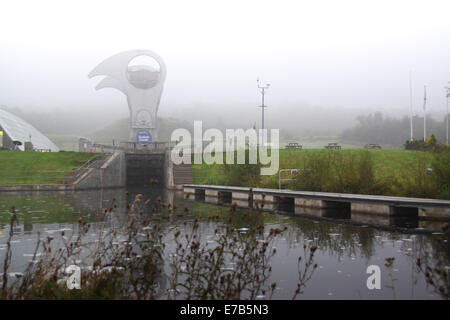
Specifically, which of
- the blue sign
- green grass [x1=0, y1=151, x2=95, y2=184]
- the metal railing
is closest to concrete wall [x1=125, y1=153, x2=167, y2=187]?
green grass [x1=0, y1=151, x2=95, y2=184]

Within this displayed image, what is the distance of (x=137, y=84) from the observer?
55.3 m

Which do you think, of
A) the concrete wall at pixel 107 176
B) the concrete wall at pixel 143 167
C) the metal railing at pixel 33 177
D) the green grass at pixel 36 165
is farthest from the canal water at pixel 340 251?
the concrete wall at pixel 143 167

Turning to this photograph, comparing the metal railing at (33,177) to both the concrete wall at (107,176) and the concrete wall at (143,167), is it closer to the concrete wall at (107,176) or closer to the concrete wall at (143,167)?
the concrete wall at (107,176)

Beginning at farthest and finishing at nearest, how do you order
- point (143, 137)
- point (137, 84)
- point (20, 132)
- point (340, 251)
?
1. point (20, 132)
2. point (137, 84)
3. point (143, 137)
4. point (340, 251)

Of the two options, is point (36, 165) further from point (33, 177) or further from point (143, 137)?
point (143, 137)

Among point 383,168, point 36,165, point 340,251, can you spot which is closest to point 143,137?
point 36,165

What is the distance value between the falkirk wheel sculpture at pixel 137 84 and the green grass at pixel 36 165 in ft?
48.7

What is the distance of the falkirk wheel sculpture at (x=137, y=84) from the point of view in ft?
180

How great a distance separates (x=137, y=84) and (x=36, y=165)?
22.1 meters

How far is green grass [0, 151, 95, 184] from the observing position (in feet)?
106

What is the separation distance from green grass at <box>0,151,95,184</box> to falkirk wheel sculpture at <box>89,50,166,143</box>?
14.8m

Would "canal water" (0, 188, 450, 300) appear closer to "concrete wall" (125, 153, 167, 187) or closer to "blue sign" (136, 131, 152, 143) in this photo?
"concrete wall" (125, 153, 167, 187)
